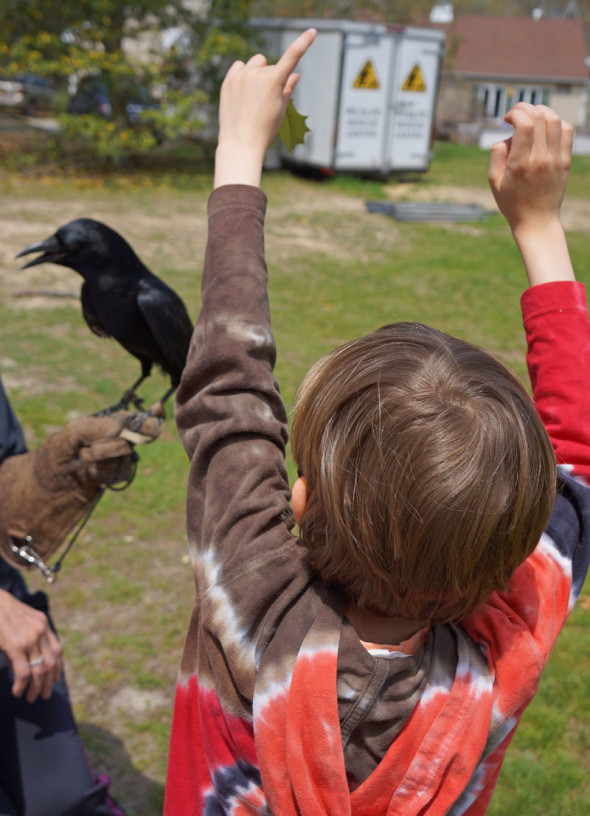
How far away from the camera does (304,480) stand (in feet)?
3.42

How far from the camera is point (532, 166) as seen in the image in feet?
3.90

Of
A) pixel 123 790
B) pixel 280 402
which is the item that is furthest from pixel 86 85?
pixel 280 402

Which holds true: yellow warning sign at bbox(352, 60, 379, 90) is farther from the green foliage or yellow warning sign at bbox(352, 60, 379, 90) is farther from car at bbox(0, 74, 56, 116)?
the green foliage

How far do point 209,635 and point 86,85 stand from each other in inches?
612

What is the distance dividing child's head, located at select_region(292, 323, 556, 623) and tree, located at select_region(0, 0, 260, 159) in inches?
565

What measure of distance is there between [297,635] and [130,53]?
15.7 meters

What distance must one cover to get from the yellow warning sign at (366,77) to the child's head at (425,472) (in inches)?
644

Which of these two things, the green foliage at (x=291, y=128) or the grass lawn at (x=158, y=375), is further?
the grass lawn at (x=158, y=375)

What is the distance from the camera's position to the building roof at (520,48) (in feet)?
117

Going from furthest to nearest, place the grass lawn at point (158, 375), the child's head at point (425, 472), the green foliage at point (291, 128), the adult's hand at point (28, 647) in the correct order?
the grass lawn at point (158, 375) → the adult's hand at point (28, 647) → the green foliage at point (291, 128) → the child's head at point (425, 472)

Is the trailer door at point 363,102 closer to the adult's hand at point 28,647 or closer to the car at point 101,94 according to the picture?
the car at point 101,94

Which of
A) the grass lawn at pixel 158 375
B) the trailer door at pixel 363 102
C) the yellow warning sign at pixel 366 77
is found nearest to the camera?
the grass lawn at pixel 158 375

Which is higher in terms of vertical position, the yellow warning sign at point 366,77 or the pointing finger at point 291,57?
the yellow warning sign at point 366,77

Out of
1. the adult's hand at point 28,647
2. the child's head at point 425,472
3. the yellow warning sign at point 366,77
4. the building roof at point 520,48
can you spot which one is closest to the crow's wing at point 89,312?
the adult's hand at point 28,647
